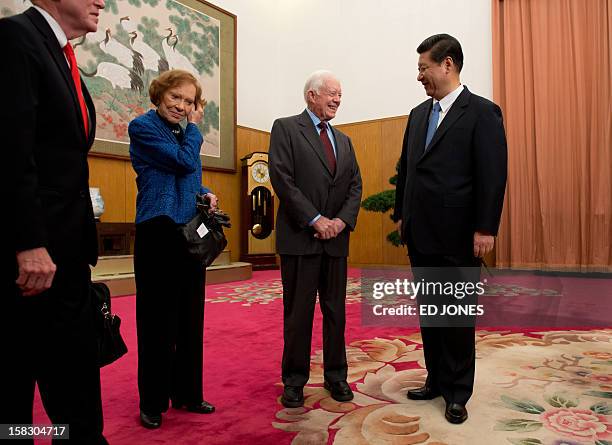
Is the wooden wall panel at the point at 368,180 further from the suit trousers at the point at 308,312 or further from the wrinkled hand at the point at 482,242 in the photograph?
the wrinkled hand at the point at 482,242

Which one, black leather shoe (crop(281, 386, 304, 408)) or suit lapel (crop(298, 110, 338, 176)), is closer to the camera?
black leather shoe (crop(281, 386, 304, 408))

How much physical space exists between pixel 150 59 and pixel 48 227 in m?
5.67

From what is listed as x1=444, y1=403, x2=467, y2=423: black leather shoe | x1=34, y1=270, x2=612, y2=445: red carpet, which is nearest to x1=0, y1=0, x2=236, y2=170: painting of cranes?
x1=34, y1=270, x2=612, y2=445: red carpet

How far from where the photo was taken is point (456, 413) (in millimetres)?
1714

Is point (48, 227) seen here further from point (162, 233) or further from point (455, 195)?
point (455, 195)

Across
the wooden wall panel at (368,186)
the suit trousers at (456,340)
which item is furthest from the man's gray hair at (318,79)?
the wooden wall panel at (368,186)

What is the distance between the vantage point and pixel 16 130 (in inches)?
37.1

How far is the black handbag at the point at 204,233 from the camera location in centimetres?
174

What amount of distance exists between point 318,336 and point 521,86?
4674mm

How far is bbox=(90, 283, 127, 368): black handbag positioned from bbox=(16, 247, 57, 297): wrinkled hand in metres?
0.20

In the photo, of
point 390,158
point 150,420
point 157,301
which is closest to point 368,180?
point 390,158

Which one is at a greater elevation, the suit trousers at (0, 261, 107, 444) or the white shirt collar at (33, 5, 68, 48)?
the white shirt collar at (33, 5, 68, 48)

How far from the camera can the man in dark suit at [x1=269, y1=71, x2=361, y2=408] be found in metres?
1.96

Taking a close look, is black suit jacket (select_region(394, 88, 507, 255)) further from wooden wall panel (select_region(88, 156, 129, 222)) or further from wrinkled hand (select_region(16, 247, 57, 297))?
wooden wall panel (select_region(88, 156, 129, 222))
